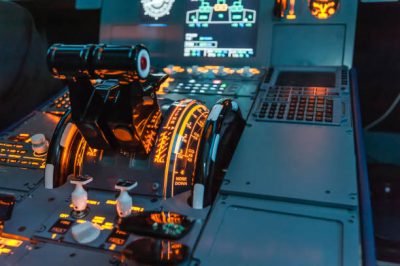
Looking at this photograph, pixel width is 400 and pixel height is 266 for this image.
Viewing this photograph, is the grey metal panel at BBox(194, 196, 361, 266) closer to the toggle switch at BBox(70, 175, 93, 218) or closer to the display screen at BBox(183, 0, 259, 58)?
the toggle switch at BBox(70, 175, 93, 218)

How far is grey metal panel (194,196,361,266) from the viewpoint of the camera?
1.04 metres

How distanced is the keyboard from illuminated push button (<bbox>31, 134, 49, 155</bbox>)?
0.89m

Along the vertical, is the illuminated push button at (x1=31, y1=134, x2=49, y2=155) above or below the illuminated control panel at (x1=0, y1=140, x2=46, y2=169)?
above

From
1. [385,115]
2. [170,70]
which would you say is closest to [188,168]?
[170,70]

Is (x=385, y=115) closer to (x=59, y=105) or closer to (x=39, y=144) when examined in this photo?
(x=59, y=105)

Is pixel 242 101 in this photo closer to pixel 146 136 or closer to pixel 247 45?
pixel 247 45

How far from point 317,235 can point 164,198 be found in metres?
0.50

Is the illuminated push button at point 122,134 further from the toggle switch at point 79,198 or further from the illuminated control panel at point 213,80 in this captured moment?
the illuminated control panel at point 213,80

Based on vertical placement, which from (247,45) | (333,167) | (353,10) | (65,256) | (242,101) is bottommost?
(65,256)

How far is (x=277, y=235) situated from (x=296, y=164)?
13.8 inches

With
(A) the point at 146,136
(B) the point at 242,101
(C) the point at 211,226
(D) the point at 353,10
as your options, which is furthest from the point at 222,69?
(C) the point at 211,226

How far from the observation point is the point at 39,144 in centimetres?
166

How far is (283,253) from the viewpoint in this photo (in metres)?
1.05

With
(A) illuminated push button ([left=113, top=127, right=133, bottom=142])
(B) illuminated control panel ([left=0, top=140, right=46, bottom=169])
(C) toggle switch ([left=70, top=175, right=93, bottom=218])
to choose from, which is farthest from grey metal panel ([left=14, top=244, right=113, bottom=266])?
(B) illuminated control panel ([left=0, top=140, right=46, bottom=169])
